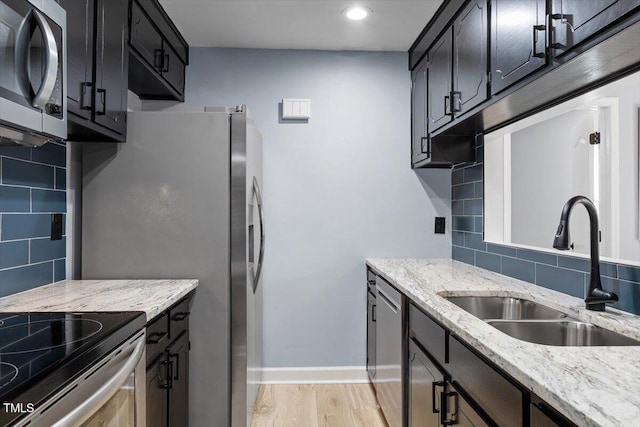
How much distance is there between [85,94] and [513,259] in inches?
86.3

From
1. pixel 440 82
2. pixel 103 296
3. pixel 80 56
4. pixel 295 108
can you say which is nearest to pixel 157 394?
pixel 103 296

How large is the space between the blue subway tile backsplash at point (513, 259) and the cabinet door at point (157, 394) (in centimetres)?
174

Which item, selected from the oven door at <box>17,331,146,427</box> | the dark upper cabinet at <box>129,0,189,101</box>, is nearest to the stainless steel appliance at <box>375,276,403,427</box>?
the oven door at <box>17,331,146,427</box>

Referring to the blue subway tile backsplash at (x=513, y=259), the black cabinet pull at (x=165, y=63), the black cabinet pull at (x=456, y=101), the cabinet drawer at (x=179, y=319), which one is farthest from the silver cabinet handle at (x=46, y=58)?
the blue subway tile backsplash at (x=513, y=259)

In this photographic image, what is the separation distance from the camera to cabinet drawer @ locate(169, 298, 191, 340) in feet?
5.63

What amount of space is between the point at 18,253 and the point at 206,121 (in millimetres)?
1010

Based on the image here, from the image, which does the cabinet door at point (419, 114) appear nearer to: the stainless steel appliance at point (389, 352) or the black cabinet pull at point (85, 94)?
the stainless steel appliance at point (389, 352)

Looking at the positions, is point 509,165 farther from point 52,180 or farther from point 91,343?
point 52,180

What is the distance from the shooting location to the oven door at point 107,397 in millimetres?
843

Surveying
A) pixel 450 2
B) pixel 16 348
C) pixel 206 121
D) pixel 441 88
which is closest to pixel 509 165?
pixel 441 88

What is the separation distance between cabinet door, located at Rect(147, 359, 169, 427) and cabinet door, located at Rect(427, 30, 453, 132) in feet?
6.26

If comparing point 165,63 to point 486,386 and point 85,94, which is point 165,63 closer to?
point 85,94

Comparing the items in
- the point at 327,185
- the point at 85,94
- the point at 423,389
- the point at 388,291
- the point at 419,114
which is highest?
the point at 419,114

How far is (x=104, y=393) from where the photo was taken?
3.43 feet
